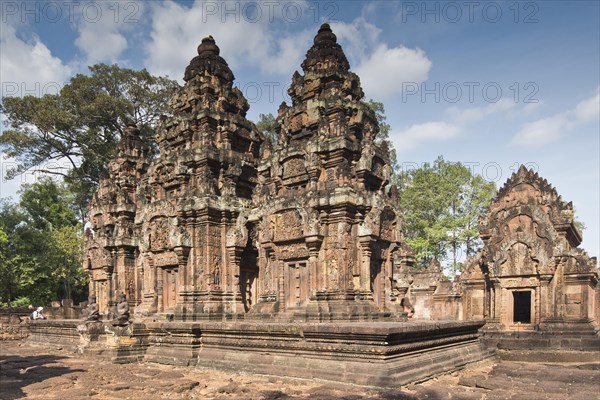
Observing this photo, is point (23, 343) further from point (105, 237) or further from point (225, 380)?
point (225, 380)

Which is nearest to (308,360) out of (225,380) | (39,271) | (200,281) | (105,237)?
(225,380)

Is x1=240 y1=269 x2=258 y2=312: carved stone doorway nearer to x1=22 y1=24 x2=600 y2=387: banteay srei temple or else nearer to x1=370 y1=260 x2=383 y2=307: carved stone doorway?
x1=22 y1=24 x2=600 y2=387: banteay srei temple

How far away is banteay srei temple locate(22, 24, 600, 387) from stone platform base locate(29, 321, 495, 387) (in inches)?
1.3

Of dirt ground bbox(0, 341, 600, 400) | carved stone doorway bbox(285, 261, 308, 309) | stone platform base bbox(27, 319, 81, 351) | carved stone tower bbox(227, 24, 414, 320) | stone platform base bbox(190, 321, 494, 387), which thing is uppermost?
carved stone tower bbox(227, 24, 414, 320)

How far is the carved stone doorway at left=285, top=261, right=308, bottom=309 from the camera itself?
10.6 metres

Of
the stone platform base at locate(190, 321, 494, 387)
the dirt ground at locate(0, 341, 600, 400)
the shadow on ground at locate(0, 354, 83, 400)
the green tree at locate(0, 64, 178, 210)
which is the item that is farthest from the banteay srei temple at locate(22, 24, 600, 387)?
the green tree at locate(0, 64, 178, 210)

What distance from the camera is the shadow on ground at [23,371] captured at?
8016 mm

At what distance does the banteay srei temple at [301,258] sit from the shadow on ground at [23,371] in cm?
115

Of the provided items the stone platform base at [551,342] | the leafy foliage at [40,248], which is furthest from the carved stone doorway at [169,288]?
the leafy foliage at [40,248]

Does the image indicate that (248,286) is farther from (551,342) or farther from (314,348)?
(551,342)

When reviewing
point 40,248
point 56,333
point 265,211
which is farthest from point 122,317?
point 40,248

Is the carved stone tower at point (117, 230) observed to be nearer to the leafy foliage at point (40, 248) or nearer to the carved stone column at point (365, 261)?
the carved stone column at point (365, 261)

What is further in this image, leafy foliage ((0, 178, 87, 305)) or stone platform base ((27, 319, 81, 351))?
leafy foliage ((0, 178, 87, 305))

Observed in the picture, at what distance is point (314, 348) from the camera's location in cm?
805
